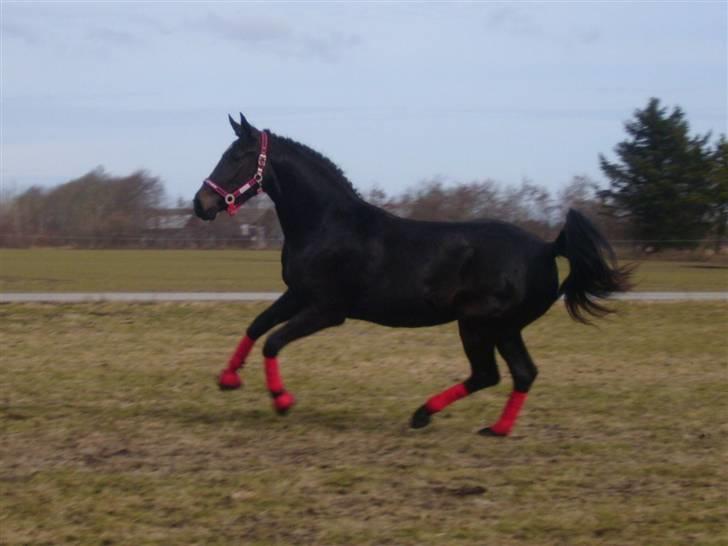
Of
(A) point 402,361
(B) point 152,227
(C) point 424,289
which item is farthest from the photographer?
(B) point 152,227

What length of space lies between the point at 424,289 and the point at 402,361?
4.13 metres

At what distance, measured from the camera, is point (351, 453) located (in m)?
7.20

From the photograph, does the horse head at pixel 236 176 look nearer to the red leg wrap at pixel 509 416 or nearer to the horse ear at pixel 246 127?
the horse ear at pixel 246 127

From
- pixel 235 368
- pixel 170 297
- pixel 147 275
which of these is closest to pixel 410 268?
pixel 235 368

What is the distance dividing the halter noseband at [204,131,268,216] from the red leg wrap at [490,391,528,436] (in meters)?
2.58

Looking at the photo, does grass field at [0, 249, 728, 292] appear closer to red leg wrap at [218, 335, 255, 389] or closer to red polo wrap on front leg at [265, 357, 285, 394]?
red leg wrap at [218, 335, 255, 389]

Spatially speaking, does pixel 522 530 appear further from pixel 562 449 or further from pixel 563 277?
pixel 563 277

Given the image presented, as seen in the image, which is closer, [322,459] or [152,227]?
[322,459]

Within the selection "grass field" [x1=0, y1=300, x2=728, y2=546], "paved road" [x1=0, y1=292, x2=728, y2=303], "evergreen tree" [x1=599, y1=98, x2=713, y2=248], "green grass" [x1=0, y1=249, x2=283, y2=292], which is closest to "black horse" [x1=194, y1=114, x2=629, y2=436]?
"grass field" [x1=0, y1=300, x2=728, y2=546]

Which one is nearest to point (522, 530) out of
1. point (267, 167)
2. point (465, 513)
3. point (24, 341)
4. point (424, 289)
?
point (465, 513)

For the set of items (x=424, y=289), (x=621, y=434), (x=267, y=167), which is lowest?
(x=621, y=434)

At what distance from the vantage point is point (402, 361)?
38.9 ft

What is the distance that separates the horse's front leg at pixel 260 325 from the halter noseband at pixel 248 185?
0.83 meters

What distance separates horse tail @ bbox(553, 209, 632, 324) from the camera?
25.5 feet
